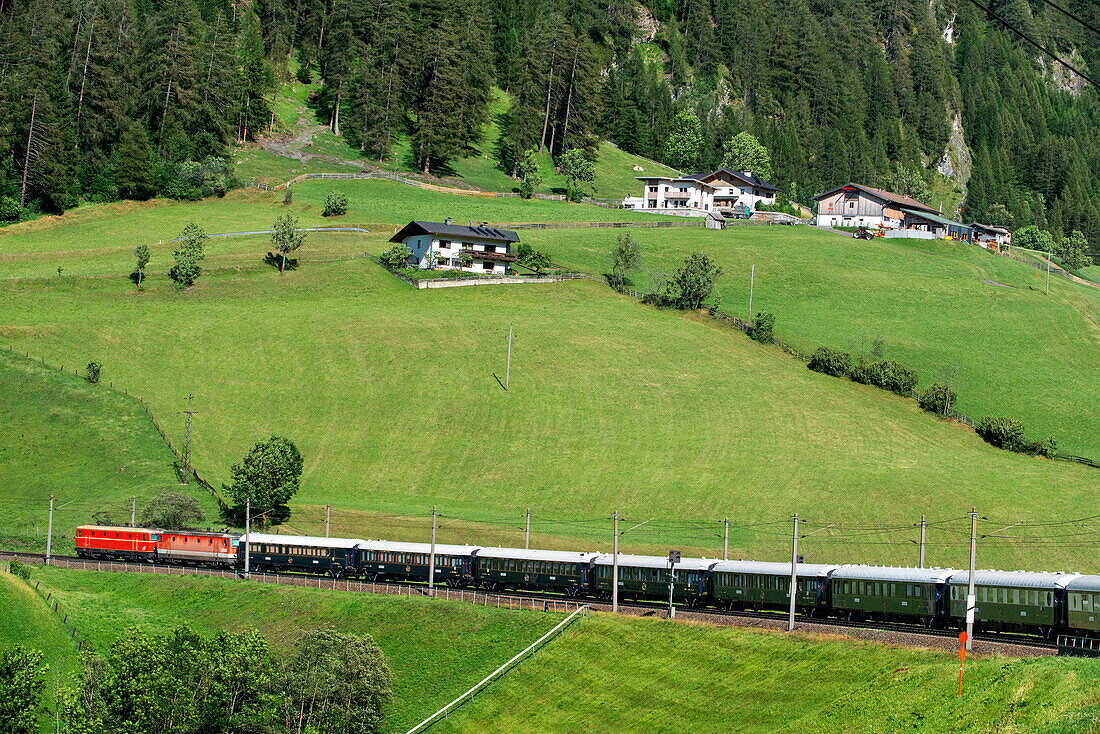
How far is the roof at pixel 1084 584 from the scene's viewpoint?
156 ft

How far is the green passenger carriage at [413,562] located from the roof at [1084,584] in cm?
3551

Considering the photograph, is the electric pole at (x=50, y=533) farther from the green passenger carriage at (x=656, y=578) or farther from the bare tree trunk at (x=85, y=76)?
the bare tree trunk at (x=85, y=76)

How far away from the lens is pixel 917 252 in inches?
6452

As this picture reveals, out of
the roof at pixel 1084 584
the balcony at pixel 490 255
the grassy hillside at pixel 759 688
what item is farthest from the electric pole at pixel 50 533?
the balcony at pixel 490 255

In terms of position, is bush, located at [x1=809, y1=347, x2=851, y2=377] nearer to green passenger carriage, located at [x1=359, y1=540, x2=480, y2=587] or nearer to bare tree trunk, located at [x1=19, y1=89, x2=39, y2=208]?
green passenger carriage, located at [x1=359, y1=540, x2=480, y2=587]

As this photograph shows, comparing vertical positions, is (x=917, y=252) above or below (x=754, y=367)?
above

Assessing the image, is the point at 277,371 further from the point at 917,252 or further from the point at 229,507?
the point at 917,252

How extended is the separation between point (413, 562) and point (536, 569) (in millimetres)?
8989

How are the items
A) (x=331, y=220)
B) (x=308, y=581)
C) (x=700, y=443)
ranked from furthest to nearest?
(x=331, y=220), (x=700, y=443), (x=308, y=581)

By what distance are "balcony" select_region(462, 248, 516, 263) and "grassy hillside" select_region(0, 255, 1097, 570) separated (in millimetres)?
11733

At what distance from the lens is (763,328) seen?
387 ft

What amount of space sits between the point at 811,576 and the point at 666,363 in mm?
51915

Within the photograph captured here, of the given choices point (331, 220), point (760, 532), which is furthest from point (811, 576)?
point (331, 220)

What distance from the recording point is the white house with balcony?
19162 centimetres
